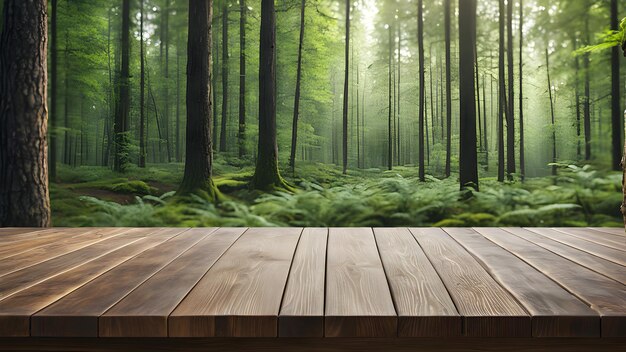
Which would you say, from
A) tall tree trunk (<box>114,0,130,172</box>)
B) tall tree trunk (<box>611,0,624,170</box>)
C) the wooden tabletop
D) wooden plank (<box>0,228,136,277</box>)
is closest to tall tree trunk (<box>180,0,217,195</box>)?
tall tree trunk (<box>114,0,130,172</box>)

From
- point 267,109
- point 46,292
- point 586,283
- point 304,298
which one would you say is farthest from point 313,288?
point 267,109

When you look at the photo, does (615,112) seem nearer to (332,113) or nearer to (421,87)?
(421,87)

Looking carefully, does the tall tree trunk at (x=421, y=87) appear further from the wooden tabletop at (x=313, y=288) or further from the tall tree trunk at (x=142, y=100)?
the tall tree trunk at (x=142, y=100)

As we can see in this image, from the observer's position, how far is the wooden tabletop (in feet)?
A: 4.83

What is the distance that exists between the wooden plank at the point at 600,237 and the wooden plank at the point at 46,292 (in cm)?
270

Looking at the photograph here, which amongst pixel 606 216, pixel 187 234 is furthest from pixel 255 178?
pixel 606 216

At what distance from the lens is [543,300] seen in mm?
1648

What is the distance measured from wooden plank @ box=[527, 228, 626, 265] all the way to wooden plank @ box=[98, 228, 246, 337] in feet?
6.44

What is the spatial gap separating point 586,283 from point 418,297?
2.34ft

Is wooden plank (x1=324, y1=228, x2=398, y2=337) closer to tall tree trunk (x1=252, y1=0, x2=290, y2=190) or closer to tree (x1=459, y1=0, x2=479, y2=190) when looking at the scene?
tall tree trunk (x1=252, y1=0, x2=290, y2=190)

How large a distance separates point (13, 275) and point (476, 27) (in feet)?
19.1

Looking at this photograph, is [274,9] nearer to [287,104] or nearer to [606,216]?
[287,104]

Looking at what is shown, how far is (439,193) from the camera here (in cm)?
586

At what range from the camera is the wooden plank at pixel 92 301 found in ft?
4.84
